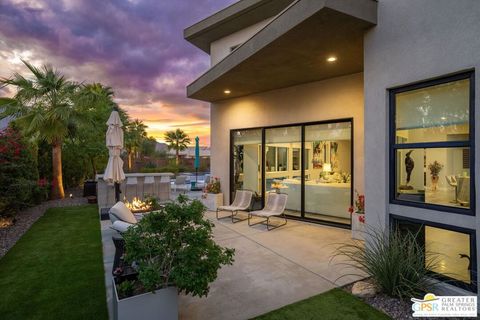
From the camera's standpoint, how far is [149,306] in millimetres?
2588

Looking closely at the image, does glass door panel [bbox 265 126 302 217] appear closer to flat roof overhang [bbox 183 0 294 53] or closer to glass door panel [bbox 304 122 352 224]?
glass door panel [bbox 304 122 352 224]

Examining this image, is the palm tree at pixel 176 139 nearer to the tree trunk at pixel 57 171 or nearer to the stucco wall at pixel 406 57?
the tree trunk at pixel 57 171

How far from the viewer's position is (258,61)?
611 cm

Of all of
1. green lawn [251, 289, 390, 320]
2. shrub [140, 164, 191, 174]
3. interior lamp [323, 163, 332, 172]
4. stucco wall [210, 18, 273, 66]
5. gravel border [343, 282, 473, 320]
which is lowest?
green lawn [251, 289, 390, 320]

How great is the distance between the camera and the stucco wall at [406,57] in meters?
3.17

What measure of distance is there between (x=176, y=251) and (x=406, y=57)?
13.5 ft

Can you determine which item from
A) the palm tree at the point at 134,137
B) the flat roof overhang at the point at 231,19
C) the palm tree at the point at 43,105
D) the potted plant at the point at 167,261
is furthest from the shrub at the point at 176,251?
the palm tree at the point at 134,137

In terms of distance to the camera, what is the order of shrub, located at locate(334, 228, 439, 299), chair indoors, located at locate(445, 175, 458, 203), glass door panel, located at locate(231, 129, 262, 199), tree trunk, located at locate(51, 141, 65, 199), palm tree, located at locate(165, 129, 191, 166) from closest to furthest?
shrub, located at locate(334, 228, 439, 299)
chair indoors, located at locate(445, 175, 458, 203)
glass door panel, located at locate(231, 129, 262, 199)
tree trunk, located at locate(51, 141, 65, 199)
palm tree, located at locate(165, 129, 191, 166)

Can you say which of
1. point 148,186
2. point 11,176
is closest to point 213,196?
point 148,186

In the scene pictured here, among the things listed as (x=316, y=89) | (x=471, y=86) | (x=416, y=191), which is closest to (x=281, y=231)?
(x=416, y=191)

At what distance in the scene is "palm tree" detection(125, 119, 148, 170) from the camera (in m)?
22.1

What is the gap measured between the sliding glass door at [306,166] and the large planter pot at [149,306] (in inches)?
227

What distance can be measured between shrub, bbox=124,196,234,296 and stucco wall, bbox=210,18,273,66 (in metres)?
7.97

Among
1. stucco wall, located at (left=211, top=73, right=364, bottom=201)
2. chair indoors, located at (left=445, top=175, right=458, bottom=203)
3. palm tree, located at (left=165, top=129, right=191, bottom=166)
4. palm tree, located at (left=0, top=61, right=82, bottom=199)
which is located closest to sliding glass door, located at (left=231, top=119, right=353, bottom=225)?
stucco wall, located at (left=211, top=73, right=364, bottom=201)
